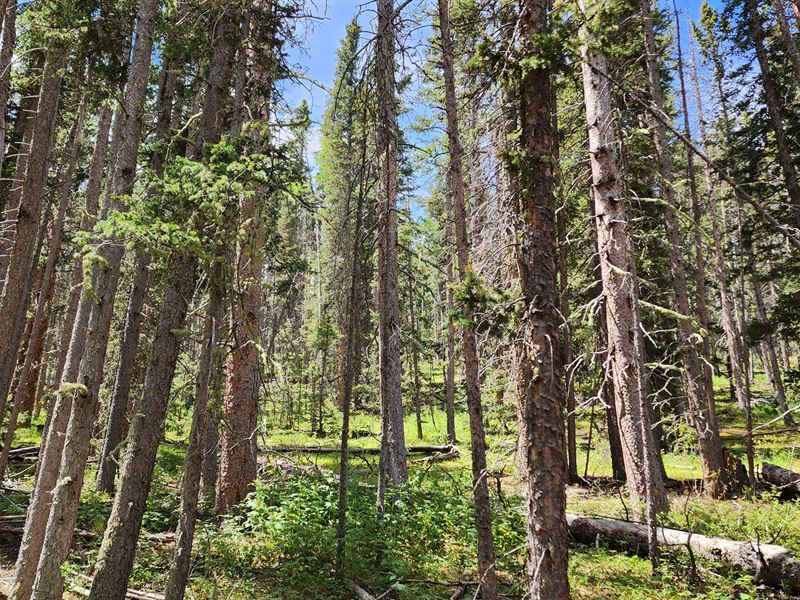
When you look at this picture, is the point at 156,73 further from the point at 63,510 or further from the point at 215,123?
the point at 63,510

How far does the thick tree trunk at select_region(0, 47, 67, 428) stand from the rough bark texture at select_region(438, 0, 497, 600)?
5912mm

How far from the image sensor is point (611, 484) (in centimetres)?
1302

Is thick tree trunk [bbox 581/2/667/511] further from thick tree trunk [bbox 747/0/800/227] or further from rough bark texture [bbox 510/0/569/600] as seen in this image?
thick tree trunk [bbox 747/0/800/227]

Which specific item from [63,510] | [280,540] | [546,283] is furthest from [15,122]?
[546,283]

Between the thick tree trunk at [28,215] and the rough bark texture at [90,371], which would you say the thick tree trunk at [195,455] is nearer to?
the rough bark texture at [90,371]

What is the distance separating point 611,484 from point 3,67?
52.2 ft

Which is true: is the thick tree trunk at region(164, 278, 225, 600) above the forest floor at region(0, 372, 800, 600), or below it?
above

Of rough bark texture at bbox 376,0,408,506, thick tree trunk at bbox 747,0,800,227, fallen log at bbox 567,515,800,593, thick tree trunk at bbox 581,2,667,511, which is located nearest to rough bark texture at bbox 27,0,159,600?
Result: rough bark texture at bbox 376,0,408,506

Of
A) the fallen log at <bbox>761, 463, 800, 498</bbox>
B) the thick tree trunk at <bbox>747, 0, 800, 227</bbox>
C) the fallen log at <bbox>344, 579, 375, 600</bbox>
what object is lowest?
the fallen log at <bbox>344, 579, 375, 600</bbox>

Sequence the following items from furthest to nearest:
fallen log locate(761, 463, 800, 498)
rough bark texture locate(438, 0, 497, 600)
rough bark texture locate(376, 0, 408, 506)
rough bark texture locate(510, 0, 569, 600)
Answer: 1. fallen log locate(761, 463, 800, 498)
2. rough bark texture locate(376, 0, 408, 506)
3. rough bark texture locate(438, 0, 497, 600)
4. rough bark texture locate(510, 0, 569, 600)

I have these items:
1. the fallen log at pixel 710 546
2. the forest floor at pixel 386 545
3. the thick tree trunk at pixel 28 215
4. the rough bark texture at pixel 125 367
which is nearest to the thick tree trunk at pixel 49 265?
the rough bark texture at pixel 125 367

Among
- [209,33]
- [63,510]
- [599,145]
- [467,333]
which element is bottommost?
[63,510]

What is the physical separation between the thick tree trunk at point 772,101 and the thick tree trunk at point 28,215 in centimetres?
1906

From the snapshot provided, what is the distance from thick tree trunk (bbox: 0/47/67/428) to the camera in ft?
23.3
